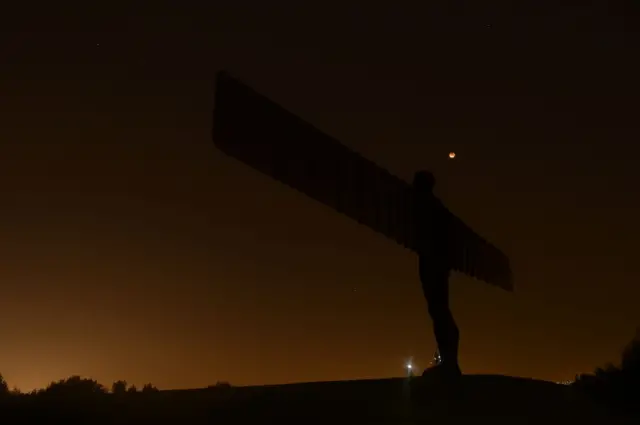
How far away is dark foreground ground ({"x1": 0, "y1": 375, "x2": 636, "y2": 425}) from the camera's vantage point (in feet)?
24.5

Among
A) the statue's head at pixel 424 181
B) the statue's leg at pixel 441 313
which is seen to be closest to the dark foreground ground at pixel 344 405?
the statue's leg at pixel 441 313

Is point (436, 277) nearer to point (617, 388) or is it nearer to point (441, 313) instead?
point (441, 313)

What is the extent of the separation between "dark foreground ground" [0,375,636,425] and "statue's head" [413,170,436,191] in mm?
2255

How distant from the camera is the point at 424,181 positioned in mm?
8969

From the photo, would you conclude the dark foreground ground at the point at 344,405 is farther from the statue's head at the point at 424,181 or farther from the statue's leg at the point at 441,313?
the statue's head at the point at 424,181

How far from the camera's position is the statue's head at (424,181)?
8.95 meters

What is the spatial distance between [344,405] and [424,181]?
2.83m

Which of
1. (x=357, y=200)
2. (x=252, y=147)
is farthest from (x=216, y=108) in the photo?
(x=357, y=200)

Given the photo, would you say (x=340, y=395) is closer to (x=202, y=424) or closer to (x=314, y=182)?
(x=202, y=424)

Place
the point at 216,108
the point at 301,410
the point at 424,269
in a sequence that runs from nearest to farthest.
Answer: the point at 216,108
the point at 301,410
the point at 424,269

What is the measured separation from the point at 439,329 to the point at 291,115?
309cm

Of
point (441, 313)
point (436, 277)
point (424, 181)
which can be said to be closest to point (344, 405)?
point (441, 313)

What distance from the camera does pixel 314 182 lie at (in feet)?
26.1

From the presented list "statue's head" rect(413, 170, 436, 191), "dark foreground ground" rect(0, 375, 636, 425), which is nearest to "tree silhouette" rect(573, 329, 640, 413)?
"dark foreground ground" rect(0, 375, 636, 425)
